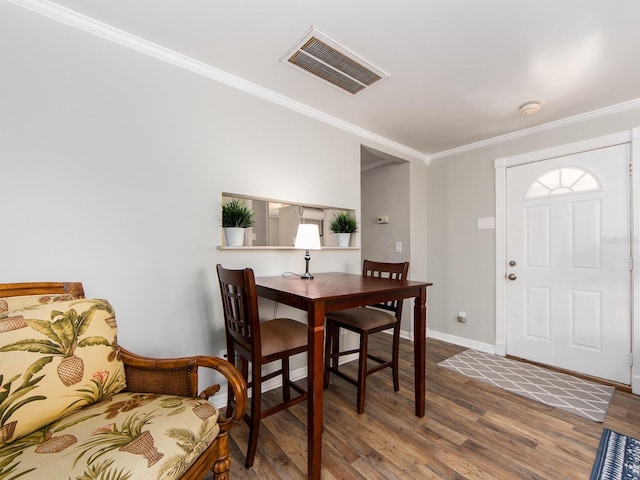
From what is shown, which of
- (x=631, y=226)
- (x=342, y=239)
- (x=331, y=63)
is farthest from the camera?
(x=342, y=239)

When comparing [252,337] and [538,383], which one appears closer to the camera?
[252,337]

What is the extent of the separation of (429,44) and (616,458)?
2.54 m

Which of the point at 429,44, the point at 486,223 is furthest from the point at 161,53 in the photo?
the point at 486,223

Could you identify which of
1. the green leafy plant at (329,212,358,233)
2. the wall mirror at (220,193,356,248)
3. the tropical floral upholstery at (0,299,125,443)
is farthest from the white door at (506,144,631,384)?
the tropical floral upholstery at (0,299,125,443)

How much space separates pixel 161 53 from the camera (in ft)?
5.76

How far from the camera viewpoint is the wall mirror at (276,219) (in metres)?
2.23

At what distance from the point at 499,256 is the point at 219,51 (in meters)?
3.19

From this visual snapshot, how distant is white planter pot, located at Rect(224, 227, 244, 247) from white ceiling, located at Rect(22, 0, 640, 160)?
1.12 metres

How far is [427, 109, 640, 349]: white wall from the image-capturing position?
312cm

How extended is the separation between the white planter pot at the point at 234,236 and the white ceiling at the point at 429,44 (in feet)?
3.67

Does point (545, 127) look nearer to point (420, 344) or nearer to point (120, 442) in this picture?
point (420, 344)

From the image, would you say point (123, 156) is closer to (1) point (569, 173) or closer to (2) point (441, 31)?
(2) point (441, 31)

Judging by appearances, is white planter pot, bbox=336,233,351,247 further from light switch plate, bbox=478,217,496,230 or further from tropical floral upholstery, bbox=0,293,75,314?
tropical floral upholstery, bbox=0,293,75,314

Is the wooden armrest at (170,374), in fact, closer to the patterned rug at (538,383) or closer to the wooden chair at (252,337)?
the wooden chair at (252,337)
